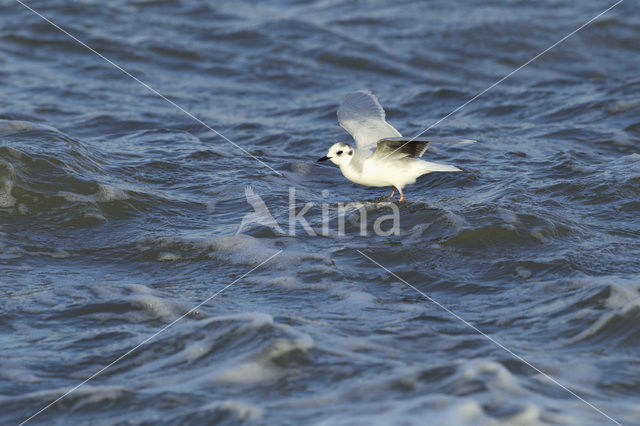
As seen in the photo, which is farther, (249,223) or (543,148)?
(543,148)

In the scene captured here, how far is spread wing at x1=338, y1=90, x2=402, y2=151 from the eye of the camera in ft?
24.0

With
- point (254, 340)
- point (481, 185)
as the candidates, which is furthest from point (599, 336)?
point (481, 185)

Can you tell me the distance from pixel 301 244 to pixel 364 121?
1.96 m

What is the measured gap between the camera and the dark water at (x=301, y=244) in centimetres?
394

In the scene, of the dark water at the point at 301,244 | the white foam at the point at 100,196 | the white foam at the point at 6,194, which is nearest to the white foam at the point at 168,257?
the dark water at the point at 301,244

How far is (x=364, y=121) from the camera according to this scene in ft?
24.9

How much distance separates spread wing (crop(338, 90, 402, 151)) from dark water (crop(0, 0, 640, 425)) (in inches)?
22.6

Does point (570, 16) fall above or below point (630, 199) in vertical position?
above

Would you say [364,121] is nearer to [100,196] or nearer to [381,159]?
[381,159]

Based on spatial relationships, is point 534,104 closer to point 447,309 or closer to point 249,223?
point 249,223

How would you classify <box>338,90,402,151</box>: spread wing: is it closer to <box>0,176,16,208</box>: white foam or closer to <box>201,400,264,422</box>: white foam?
<box>0,176,16,208</box>: white foam

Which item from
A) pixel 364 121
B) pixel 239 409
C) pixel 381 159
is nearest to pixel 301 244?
pixel 381 159

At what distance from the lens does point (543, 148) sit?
8.29 meters

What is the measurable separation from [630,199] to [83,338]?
4485 millimetres
